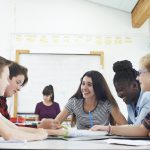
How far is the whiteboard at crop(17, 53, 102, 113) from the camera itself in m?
5.43

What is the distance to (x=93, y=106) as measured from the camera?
2.64 metres

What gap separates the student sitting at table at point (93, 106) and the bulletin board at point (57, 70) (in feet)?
8.68

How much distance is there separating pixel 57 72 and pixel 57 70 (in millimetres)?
36

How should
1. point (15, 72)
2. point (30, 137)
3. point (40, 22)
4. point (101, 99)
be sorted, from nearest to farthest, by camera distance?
point (30, 137) → point (15, 72) → point (101, 99) → point (40, 22)

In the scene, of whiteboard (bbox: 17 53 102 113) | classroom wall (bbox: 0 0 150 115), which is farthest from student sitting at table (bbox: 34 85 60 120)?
classroom wall (bbox: 0 0 150 115)

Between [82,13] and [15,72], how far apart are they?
3488 millimetres

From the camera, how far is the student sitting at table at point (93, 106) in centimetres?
257

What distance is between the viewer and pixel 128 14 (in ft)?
18.8

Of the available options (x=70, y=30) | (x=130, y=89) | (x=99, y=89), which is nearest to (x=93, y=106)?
(x=99, y=89)

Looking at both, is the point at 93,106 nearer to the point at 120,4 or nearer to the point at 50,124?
the point at 50,124

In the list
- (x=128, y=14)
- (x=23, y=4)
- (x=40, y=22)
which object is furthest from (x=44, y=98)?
(x=128, y=14)

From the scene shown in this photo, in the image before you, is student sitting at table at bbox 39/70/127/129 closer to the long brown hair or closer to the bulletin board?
the long brown hair

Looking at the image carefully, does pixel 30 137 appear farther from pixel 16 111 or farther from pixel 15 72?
pixel 16 111

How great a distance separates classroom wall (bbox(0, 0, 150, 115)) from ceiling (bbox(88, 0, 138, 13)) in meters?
0.09
